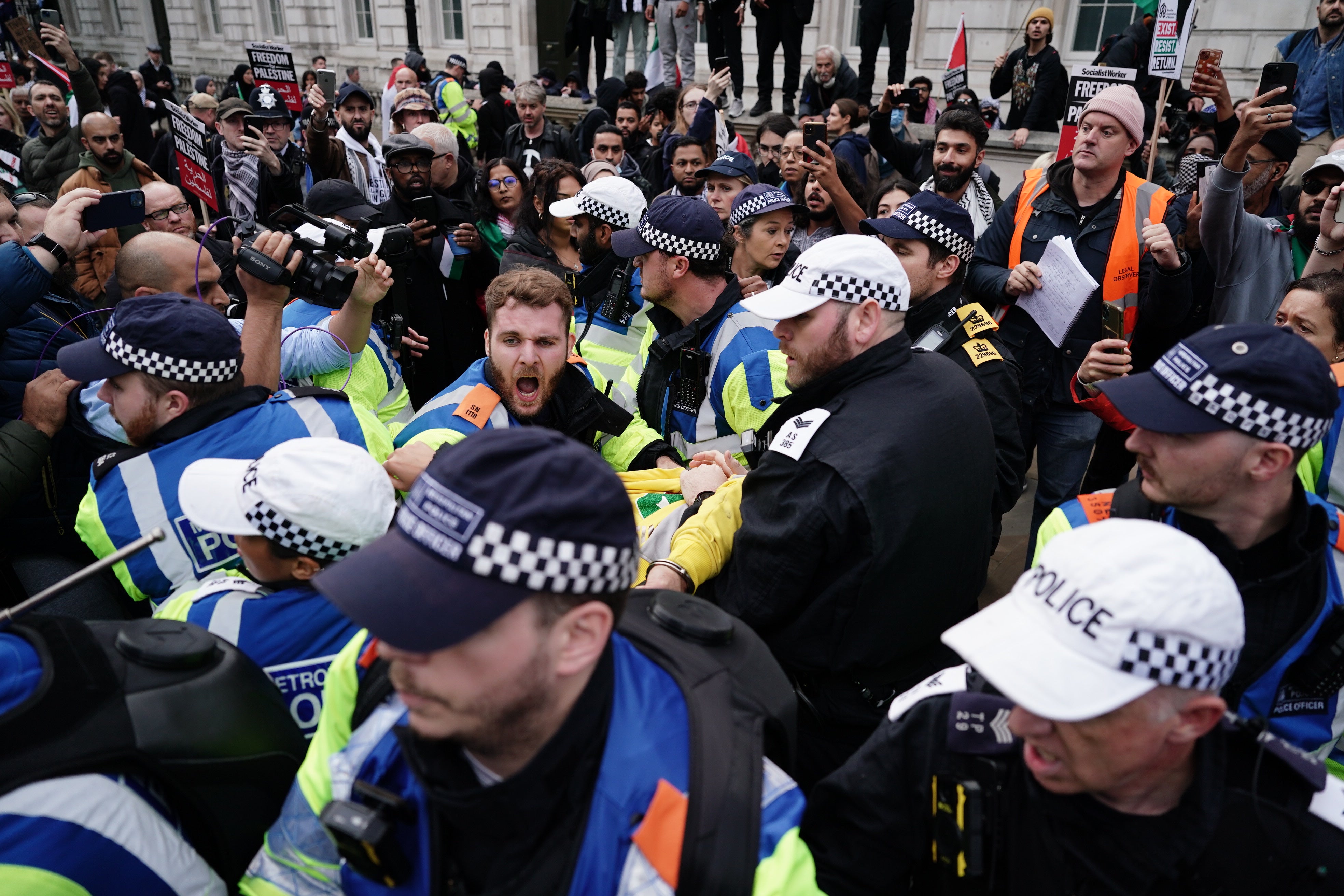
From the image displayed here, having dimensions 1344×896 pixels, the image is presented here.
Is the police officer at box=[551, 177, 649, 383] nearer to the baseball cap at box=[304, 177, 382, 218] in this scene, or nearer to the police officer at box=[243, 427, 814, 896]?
the baseball cap at box=[304, 177, 382, 218]

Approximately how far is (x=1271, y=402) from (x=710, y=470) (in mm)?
1644

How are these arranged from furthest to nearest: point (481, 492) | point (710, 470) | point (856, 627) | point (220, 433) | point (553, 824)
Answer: point (710, 470) → point (220, 433) → point (856, 627) → point (553, 824) → point (481, 492)

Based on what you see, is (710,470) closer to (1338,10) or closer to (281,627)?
(281,627)

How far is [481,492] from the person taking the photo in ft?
4.26

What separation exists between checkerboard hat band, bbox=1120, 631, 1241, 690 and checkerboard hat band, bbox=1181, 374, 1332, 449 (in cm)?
80

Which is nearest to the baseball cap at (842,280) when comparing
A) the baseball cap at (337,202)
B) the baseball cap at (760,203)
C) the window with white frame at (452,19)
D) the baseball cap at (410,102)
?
the baseball cap at (760,203)

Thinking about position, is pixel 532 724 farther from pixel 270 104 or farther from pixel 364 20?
pixel 364 20

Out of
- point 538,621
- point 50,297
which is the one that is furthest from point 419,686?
point 50,297

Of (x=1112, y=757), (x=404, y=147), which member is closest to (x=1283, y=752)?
(x=1112, y=757)

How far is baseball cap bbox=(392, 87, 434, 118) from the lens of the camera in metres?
7.90

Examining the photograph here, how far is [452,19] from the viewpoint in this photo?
2192 cm

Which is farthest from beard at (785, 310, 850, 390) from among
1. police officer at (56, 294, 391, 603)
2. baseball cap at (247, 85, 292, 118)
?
baseball cap at (247, 85, 292, 118)

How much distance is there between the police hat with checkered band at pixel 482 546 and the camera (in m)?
1.28

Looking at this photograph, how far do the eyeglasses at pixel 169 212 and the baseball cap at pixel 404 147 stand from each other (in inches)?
54.3
